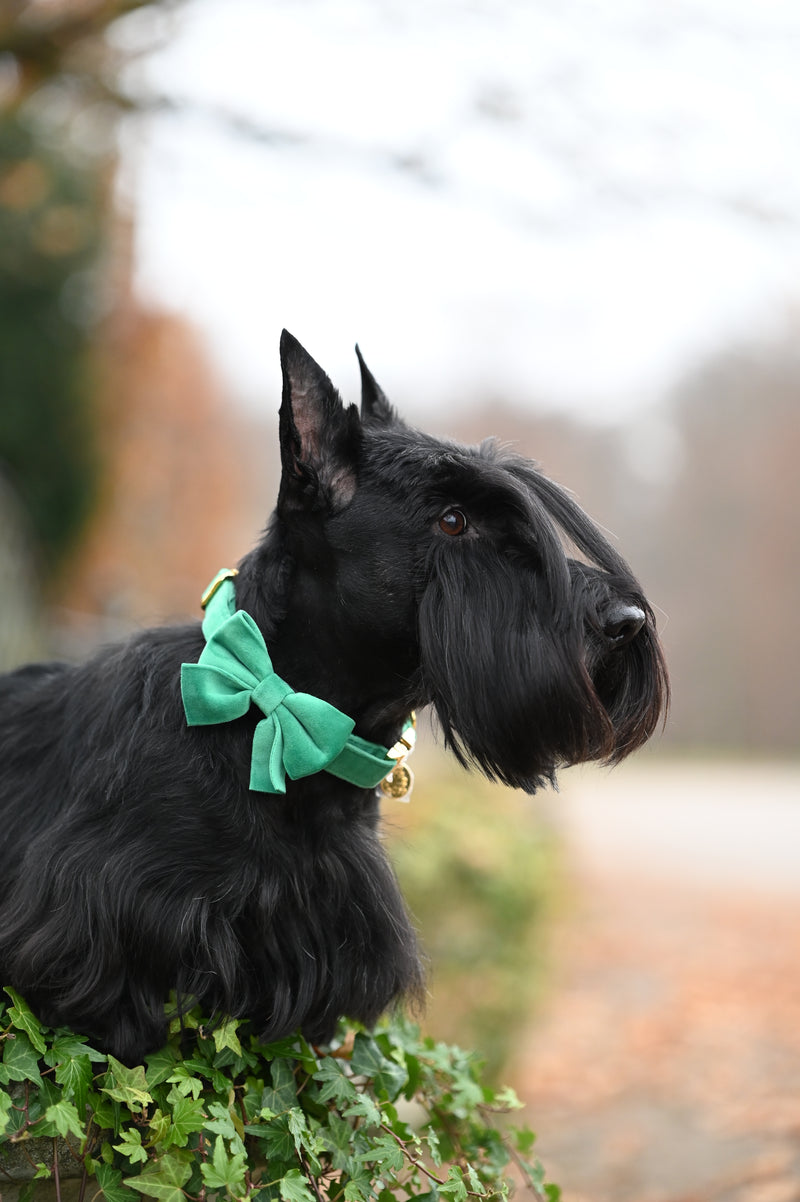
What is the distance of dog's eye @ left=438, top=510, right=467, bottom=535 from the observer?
2.35 metres

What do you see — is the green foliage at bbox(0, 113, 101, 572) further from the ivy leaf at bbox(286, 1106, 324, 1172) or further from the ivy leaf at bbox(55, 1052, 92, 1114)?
the ivy leaf at bbox(286, 1106, 324, 1172)

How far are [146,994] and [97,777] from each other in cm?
44

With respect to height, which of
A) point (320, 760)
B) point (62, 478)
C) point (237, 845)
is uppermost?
point (62, 478)

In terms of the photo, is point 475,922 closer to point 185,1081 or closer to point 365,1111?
point 365,1111

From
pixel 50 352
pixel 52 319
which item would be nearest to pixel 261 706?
pixel 50 352

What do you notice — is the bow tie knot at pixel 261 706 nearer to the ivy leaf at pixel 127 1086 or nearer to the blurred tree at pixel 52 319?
the ivy leaf at pixel 127 1086

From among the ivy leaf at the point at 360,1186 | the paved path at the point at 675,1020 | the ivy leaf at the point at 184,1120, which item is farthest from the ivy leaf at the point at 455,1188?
the paved path at the point at 675,1020

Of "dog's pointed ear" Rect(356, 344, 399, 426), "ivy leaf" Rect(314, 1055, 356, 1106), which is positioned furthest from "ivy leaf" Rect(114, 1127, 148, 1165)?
"dog's pointed ear" Rect(356, 344, 399, 426)

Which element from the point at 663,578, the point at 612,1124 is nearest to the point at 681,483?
the point at 663,578

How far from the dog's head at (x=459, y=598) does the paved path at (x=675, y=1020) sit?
8.92 feet

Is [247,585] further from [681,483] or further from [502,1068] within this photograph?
[681,483]

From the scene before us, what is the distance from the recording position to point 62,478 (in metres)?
12.3

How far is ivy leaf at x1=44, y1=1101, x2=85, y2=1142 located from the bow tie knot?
2.14 feet

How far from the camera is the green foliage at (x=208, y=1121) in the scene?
2.09 metres
